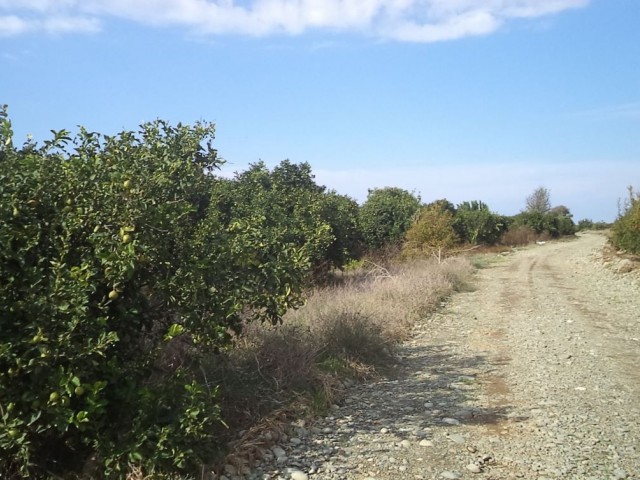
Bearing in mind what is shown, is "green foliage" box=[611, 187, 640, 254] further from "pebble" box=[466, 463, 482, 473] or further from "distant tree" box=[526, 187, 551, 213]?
"distant tree" box=[526, 187, 551, 213]

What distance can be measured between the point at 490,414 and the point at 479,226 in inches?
1477

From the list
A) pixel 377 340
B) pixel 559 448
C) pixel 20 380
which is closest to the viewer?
pixel 20 380

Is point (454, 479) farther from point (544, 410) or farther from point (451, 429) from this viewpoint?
point (544, 410)

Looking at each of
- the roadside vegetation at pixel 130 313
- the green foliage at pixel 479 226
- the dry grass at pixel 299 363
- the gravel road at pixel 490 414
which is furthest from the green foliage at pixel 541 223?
the roadside vegetation at pixel 130 313

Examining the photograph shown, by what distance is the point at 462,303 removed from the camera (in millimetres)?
13742

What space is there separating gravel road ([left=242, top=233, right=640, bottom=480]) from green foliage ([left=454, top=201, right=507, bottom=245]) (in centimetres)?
2916

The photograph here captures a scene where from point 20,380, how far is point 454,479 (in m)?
3.03

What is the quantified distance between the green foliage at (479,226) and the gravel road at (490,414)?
29.2 meters

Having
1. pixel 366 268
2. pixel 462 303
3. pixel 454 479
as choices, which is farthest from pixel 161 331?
pixel 366 268

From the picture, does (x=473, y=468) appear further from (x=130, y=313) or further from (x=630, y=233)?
(x=630, y=233)

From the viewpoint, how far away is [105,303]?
3.75m

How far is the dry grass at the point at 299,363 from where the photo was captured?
15.8 ft

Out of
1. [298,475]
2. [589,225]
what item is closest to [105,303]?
[298,475]

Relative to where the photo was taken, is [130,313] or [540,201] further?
[540,201]
